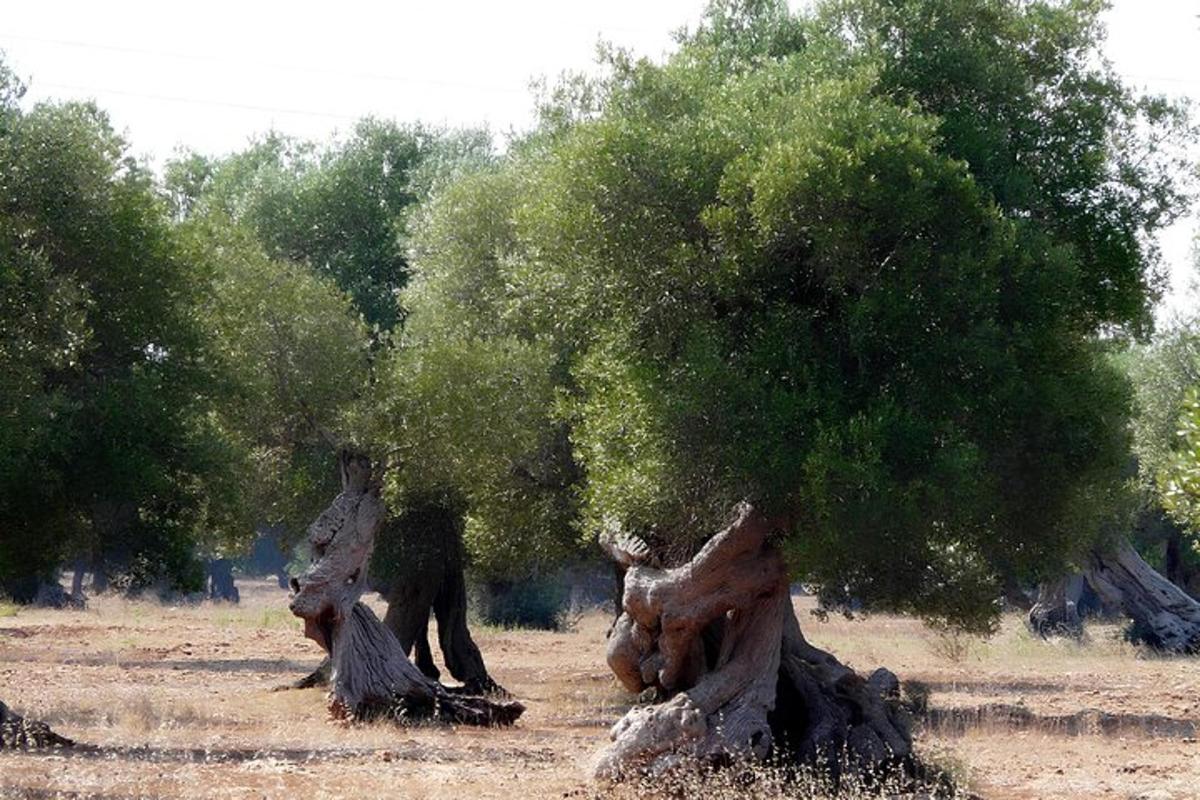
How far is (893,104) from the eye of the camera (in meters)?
18.1

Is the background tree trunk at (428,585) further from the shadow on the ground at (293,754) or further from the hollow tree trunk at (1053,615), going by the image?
the hollow tree trunk at (1053,615)

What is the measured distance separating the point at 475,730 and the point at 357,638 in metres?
2.38

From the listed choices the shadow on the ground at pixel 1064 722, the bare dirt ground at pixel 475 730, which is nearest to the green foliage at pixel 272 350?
the bare dirt ground at pixel 475 730

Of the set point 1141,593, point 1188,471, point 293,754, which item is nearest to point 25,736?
point 293,754

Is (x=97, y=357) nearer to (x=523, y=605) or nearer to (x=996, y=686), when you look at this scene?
(x=996, y=686)

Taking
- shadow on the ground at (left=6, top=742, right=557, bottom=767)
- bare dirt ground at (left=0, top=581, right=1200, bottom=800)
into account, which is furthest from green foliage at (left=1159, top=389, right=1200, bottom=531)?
shadow on the ground at (left=6, top=742, right=557, bottom=767)

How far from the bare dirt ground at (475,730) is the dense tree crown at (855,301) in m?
3.17

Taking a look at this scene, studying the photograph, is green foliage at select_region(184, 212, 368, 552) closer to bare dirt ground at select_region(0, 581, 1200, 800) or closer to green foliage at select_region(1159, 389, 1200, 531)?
bare dirt ground at select_region(0, 581, 1200, 800)

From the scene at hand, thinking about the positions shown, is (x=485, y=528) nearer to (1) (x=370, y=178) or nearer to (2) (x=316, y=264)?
(2) (x=316, y=264)

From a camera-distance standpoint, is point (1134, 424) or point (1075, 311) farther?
point (1134, 424)

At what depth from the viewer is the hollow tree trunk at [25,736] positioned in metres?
17.9

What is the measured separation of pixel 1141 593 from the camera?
1594 inches

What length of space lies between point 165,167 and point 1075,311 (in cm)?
2845

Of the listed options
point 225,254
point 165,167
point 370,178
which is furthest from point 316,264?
point 225,254
